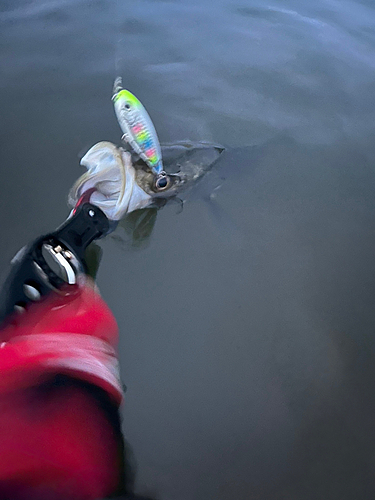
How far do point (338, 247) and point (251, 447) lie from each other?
0.91 m

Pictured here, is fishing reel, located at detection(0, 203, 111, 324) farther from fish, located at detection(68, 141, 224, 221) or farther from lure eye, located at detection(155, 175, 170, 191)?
lure eye, located at detection(155, 175, 170, 191)

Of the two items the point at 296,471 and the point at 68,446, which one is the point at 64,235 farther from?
the point at 296,471

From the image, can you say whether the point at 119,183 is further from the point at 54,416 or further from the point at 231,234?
the point at 54,416

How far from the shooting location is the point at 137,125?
5.13ft

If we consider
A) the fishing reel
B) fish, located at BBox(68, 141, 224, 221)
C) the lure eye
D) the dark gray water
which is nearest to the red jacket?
the fishing reel

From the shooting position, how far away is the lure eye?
1.65m

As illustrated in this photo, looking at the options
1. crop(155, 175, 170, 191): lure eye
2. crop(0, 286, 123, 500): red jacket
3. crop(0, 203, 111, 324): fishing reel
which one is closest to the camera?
crop(0, 286, 123, 500): red jacket

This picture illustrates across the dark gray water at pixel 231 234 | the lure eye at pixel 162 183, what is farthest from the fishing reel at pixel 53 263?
the lure eye at pixel 162 183

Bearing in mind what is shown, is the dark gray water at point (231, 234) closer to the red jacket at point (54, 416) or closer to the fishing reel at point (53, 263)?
the fishing reel at point (53, 263)

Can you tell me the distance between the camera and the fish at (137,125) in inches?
61.2

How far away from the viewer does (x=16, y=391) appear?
0.76 m

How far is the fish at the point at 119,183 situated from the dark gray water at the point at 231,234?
0.11m

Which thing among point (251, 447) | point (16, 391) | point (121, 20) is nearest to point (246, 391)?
point (251, 447)

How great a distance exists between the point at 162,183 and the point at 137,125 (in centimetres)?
28
